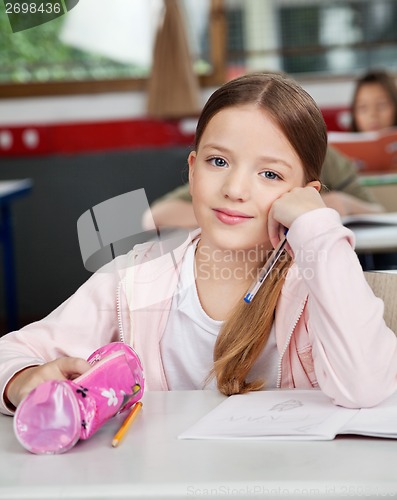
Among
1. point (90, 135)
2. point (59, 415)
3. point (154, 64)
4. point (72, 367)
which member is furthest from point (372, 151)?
point (59, 415)

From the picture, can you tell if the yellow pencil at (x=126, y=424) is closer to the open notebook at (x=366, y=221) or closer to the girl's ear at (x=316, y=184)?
the girl's ear at (x=316, y=184)

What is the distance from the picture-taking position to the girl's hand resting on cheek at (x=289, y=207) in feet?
3.25

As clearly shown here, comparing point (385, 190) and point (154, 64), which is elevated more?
point (154, 64)

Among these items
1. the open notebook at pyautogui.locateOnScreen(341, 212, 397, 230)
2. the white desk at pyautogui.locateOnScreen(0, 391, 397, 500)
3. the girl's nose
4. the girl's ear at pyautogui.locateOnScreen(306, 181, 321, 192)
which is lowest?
the open notebook at pyautogui.locateOnScreen(341, 212, 397, 230)

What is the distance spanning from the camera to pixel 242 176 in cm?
102

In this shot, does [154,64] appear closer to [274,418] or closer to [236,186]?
[236,186]

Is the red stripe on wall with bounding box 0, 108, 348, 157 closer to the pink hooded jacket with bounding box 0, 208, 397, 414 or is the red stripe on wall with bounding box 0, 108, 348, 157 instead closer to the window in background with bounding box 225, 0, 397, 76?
the window in background with bounding box 225, 0, 397, 76

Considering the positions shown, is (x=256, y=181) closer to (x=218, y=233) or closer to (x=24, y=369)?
(x=218, y=233)

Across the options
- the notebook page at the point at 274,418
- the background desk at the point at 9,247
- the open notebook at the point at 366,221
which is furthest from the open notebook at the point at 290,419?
the background desk at the point at 9,247

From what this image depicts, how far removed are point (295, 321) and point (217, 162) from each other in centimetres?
22

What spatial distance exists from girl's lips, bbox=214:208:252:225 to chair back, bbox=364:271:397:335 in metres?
0.20

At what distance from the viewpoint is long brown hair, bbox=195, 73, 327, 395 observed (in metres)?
1.05

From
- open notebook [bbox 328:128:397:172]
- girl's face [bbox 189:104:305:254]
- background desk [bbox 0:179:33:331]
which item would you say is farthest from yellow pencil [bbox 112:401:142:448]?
background desk [bbox 0:179:33:331]

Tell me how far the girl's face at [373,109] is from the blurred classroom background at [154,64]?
0.46 metres
